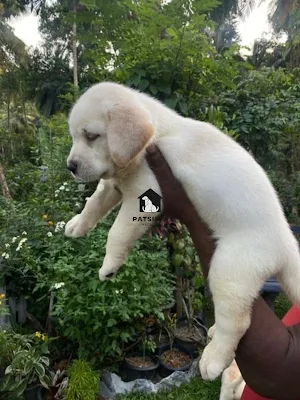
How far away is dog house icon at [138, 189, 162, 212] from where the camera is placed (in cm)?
129

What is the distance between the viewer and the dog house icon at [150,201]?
1.29m

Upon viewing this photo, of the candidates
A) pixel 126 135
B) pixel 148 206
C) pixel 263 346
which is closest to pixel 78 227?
pixel 148 206

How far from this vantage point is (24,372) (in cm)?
264

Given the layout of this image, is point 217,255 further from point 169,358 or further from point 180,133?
point 169,358

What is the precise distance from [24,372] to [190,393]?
1377 millimetres

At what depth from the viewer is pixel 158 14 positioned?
127 inches

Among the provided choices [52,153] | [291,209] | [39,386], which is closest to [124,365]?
[39,386]

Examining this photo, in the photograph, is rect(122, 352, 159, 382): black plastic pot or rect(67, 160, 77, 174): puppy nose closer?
rect(67, 160, 77, 174): puppy nose

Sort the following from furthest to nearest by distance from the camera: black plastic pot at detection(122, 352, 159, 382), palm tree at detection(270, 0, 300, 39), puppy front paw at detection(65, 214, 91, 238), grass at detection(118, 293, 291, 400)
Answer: palm tree at detection(270, 0, 300, 39) → black plastic pot at detection(122, 352, 159, 382) → grass at detection(118, 293, 291, 400) → puppy front paw at detection(65, 214, 91, 238)

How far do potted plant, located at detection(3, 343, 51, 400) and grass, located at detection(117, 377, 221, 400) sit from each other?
676 millimetres

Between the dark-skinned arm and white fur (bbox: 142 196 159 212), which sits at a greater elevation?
white fur (bbox: 142 196 159 212)

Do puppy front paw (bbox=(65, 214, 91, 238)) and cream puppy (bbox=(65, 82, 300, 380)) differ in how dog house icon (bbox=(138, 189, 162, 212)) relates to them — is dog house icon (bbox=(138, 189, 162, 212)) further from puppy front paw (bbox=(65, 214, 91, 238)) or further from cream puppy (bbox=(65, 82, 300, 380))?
puppy front paw (bbox=(65, 214, 91, 238))

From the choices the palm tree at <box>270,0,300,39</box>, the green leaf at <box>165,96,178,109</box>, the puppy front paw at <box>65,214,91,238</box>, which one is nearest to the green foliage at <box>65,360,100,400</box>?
the puppy front paw at <box>65,214,91,238</box>

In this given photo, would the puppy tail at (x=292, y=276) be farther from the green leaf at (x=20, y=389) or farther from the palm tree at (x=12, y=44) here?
the palm tree at (x=12, y=44)
